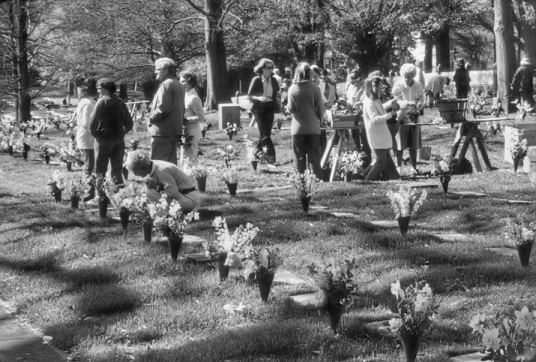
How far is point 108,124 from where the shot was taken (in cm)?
1195

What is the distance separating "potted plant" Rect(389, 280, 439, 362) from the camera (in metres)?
5.32

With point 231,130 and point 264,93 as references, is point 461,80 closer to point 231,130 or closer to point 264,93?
point 231,130

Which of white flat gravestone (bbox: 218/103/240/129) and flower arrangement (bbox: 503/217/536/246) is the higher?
white flat gravestone (bbox: 218/103/240/129)

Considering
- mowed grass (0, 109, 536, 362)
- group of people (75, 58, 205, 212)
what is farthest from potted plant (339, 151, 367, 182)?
group of people (75, 58, 205, 212)

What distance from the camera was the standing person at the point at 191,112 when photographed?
1325 centimetres

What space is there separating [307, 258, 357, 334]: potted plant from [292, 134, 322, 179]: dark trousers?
7.01m

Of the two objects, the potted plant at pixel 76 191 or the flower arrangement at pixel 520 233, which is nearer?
the flower arrangement at pixel 520 233

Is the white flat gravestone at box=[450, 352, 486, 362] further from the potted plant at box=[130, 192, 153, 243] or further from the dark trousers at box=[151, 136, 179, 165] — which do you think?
the dark trousers at box=[151, 136, 179, 165]

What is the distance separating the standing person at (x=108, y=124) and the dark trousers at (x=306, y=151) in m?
2.37

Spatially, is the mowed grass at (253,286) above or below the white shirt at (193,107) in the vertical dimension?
below

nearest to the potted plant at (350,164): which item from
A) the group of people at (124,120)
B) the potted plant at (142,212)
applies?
the group of people at (124,120)

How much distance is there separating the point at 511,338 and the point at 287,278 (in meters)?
3.32

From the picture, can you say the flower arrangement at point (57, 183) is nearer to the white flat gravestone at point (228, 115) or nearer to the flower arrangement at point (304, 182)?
the flower arrangement at point (304, 182)

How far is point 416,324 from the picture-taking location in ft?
17.5
